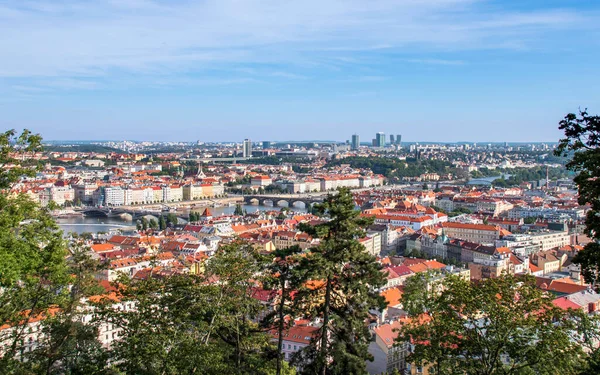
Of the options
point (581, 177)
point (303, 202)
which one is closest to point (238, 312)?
point (581, 177)

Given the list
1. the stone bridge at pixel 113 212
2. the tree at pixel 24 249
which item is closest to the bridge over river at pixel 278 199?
the stone bridge at pixel 113 212

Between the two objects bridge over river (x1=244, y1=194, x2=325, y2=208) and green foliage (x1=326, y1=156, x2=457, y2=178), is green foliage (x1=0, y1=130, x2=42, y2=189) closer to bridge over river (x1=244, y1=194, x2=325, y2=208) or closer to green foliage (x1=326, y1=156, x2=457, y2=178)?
bridge over river (x1=244, y1=194, x2=325, y2=208)

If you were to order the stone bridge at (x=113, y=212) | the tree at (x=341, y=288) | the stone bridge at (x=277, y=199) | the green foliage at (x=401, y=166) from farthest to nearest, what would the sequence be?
1. the green foliage at (x=401, y=166)
2. the stone bridge at (x=277, y=199)
3. the stone bridge at (x=113, y=212)
4. the tree at (x=341, y=288)

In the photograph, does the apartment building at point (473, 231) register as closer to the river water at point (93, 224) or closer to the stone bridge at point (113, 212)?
the river water at point (93, 224)

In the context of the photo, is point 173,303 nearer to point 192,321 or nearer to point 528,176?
point 192,321

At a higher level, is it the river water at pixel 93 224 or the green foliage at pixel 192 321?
the green foliage at pixel 192 321

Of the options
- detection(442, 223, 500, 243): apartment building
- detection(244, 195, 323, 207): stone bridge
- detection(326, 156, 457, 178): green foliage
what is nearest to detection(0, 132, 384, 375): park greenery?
detection(442, 223, 500, 243): apartment building

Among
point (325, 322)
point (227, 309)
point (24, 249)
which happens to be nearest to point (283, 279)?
point (325, 322)
